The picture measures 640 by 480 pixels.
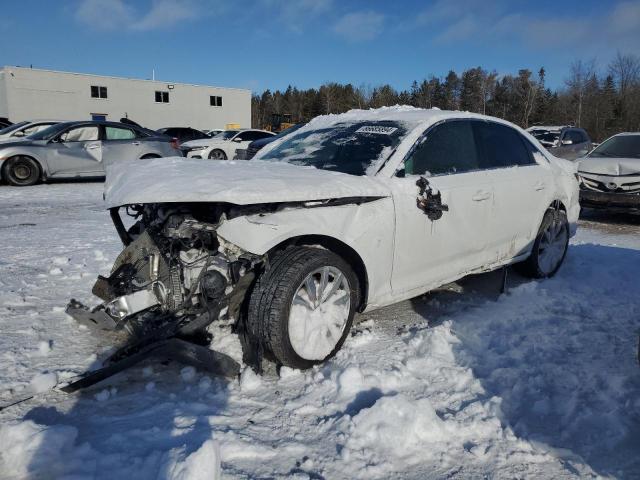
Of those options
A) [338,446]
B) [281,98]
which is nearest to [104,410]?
[338,446]

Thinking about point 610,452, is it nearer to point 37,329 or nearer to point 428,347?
point 428,347

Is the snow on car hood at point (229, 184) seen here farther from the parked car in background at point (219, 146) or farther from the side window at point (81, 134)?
the parked car in background at point (219, 146)

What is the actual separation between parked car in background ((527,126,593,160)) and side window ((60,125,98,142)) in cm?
1176

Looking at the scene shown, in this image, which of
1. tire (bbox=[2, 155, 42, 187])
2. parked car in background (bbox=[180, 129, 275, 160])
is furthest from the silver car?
parked car in background (bbox=[180, 129, 275, 160])

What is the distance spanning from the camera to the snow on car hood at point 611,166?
818 centimetres

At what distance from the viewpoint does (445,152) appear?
387 centimetres

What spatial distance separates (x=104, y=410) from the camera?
8.40 feet

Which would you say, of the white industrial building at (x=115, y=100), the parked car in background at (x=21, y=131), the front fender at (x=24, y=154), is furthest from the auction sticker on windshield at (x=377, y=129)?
the white industrial building at (x=115, y=100)

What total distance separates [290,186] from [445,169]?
1.47 metres

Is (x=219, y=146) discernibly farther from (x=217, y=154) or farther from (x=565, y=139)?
(x=565, y=139)

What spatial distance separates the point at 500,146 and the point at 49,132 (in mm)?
10400

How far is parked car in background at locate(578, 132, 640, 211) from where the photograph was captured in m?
8.08

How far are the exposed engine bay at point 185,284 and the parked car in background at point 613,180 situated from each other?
7.36 m

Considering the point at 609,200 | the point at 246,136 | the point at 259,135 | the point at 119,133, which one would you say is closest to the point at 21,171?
the point at 119,133
